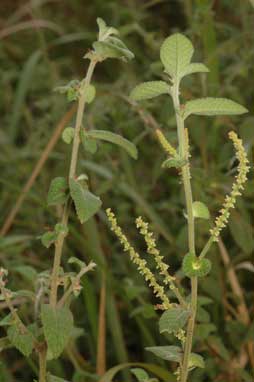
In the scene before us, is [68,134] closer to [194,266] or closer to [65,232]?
[65,232]

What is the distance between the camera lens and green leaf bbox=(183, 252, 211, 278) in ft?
2.45

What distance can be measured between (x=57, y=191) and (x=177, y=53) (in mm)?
194

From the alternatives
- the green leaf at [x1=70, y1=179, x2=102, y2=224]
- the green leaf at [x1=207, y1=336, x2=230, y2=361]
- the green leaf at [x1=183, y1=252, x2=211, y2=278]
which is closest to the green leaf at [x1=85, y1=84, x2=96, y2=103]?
the green leaf at [x1=70, y1=179, x2=102, y2=224]

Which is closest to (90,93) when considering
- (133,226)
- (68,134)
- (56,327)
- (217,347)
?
(68,134)

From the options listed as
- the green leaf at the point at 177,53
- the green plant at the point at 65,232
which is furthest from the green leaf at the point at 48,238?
the green leaf at the point at 177,53

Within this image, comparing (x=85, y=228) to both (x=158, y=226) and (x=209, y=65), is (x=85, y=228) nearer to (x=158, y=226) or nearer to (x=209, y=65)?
(x=158, y=226)

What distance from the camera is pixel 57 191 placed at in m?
0.83

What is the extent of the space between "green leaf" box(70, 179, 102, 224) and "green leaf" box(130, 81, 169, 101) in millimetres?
109

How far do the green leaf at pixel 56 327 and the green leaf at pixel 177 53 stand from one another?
0.27 metres

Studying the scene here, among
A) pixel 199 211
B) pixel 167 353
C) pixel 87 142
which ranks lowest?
pixel 167 353

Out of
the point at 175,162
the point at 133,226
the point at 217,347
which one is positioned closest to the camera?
the point at 175,162

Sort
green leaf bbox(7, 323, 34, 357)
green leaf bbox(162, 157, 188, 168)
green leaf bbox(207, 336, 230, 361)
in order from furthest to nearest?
1. green leaf bbox(207, 336, 230, 361)
2. green leaf bbox(7, 323, 34, 357)
3. green leaf bbox(162, 157, 188, 168)

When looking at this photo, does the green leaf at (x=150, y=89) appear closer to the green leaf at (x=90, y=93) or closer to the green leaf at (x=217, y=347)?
the green leaf at (x=90, y=93)

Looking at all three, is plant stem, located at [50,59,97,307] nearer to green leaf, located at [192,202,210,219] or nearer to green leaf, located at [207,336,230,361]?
green leaf, located at [192,202,210,219]
